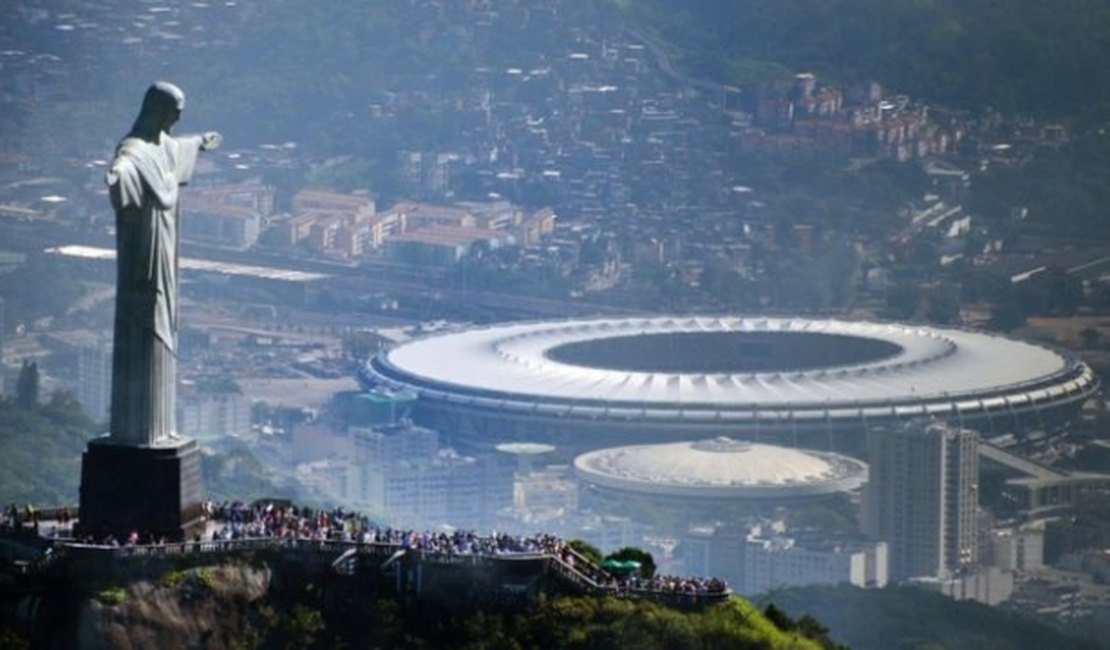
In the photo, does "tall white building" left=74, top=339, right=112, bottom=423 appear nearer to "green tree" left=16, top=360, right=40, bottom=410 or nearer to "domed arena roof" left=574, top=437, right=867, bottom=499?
"green tree" left=16, top=360, right=40, bottom=410

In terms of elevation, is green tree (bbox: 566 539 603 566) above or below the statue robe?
below

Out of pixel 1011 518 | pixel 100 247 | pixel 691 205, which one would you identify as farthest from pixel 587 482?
pixel 691 205

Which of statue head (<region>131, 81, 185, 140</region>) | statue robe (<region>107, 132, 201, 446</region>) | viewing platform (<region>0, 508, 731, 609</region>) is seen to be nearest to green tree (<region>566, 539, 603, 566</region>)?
viewing platform (<region>0, 508, 731, 609</region>)

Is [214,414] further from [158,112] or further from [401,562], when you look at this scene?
[401,562]

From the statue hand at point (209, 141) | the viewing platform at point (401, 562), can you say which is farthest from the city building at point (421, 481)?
the viewing platform at point (401, 562)

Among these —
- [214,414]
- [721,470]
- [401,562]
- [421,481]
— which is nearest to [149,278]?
[401,562]

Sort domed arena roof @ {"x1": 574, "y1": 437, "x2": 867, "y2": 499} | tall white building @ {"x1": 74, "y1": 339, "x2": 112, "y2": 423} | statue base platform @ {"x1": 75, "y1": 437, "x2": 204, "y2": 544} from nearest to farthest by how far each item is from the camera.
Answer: statue base platform @ {"x1": 75, "y1": 437, "x2": 204, "y2": 544} < domed arena roof @ {"x1": 574, "y1": 437, "x2": 867, "y2": 499} < tall white building @ {"x1": 74, "y1": 339, "x2": 112, "y2": 423}

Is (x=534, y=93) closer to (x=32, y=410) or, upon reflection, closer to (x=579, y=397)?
(x=579, y=397)
